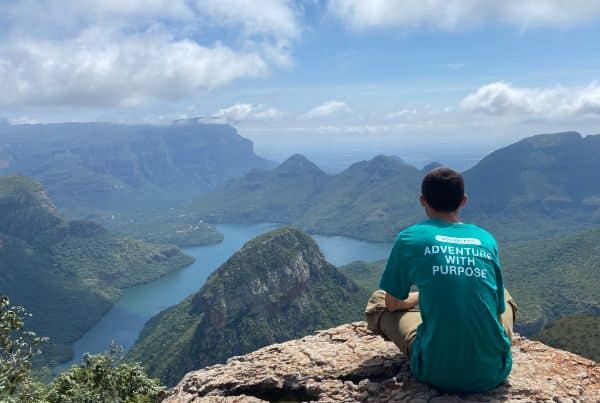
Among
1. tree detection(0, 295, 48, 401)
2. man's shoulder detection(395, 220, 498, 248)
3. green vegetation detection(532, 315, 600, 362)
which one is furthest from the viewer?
green vegetation detection(532, 315, 600, 362)

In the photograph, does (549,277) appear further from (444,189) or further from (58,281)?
(58,281)

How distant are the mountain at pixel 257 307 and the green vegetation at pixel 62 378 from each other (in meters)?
69.0

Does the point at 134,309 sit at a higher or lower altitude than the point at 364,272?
lower

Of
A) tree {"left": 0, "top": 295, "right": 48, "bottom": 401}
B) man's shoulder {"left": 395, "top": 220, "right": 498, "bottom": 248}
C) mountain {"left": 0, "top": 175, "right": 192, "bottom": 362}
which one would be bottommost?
mountain {"left": 0, "top": 175, "right": 192, "bottom": 362}

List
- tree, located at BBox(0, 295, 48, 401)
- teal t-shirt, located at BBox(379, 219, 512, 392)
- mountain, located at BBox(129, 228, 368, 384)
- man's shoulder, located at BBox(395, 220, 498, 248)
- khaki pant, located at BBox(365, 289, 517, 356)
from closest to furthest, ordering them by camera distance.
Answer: teal t-shirt, located at BBox(379, 219, 512, 392) → man's shoulder, located at BBox(395, 220, 498, 248) → khaki pant, located at BBox(365, 289, 517, 356) → tree, located at BBox(0, 295, 48, 401) → mountain, located at BBox(129, 228, 368, 384)

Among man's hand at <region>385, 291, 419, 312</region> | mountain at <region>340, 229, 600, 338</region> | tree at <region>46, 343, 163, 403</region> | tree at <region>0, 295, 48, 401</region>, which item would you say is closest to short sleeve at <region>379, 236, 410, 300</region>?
man's hand at <region>385, 291, 419, 312</region>

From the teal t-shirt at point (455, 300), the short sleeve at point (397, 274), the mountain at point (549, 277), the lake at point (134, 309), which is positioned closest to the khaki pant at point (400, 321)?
the teal t-shirt at point (455, 300)

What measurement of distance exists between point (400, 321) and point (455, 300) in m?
1.45

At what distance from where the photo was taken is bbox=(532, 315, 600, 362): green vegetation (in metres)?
44.0

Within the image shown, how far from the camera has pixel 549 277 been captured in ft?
377

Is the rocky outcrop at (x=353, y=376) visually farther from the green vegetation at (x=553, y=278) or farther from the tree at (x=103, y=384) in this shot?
the green vegetation at (x=553, y=278)

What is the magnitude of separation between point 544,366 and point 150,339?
101 m

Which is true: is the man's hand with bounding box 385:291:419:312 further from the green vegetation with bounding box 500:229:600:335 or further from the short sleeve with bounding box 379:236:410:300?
the green vegetation with bounding box 500:229:600:335

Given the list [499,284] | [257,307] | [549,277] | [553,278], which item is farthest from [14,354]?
[549,277]
